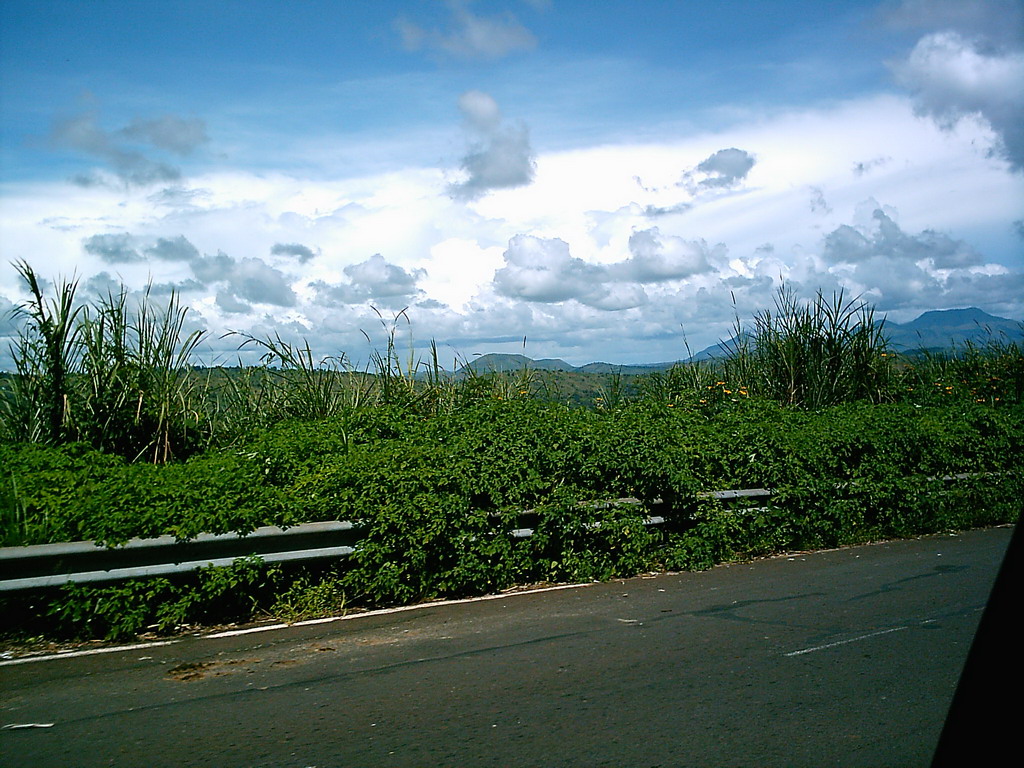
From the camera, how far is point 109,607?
23.4ft

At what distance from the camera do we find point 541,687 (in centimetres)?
598

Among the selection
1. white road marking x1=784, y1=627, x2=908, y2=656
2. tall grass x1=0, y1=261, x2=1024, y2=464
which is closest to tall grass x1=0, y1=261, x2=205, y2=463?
tall grass x1=0, y1=261, x2=1024, y2=464

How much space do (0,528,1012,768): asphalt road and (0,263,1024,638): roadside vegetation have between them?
54cm

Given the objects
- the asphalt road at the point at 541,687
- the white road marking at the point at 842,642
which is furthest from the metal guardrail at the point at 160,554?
the white road marking at the point at 842,642

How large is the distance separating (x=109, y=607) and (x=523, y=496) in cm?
380

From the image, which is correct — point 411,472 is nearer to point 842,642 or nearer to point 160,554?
point 160,554

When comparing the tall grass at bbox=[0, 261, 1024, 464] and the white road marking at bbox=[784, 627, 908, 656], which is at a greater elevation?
the tall grass at bbox=[0, 261, 1024, 464]

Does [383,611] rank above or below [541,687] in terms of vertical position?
above

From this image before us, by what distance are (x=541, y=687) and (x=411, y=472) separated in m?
3.06

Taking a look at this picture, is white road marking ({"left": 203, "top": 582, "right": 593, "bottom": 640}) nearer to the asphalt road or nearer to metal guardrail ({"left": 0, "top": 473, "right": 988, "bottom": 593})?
the asphalt road

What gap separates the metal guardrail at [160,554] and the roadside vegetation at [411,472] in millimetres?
113

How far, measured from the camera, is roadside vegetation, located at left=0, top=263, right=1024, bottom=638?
7.73 m

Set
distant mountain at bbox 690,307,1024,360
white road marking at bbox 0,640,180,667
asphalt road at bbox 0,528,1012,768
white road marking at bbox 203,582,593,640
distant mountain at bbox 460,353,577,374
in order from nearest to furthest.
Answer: asphalt road at bbox 0,528,1012,768
white road marking at bbox 0,640,180,667
white road marking at bbox 203,582,593,640
distant mountain at bbox 460,353,577,374
distant mountain at bbox 690,307,1024,360

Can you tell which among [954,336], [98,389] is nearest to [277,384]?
[98,389]
